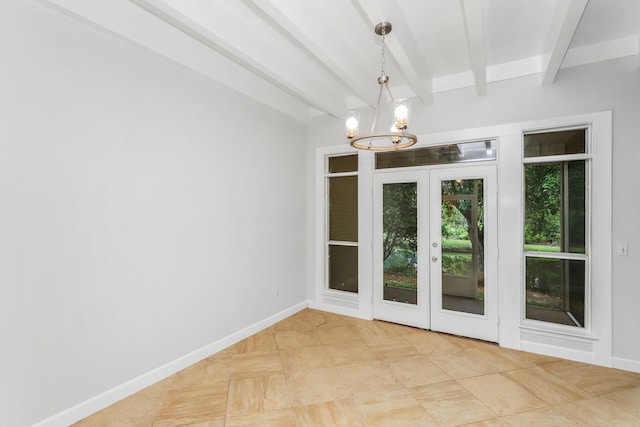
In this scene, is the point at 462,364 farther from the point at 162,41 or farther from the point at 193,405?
the point at 162,41

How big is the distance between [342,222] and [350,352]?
2.01m

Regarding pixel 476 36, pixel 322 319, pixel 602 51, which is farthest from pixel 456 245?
pixel 602 51

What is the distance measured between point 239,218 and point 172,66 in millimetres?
1739

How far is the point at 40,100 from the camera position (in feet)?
6.87

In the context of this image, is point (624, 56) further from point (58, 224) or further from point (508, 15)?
point (58, 224)

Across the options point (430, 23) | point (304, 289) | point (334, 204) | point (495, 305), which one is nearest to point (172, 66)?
point (430, 23)

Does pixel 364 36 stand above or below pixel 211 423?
above

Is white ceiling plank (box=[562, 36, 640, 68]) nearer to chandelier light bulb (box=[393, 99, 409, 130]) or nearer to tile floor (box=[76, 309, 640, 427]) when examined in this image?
chandelier light bulb (box=[393, 99, 409, 130])

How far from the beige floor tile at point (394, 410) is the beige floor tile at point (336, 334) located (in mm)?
1154

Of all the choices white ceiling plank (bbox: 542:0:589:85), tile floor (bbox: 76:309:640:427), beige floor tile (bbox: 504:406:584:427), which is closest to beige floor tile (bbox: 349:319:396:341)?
tile floor (bbox: 76:309:640:427)

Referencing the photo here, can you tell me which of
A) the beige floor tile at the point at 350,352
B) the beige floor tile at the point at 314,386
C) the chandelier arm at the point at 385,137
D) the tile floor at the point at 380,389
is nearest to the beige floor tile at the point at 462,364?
the tile floor at the point at 380,389

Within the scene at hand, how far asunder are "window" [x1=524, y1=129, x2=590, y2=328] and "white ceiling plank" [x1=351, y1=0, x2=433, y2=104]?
1.29 meters

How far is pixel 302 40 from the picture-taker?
263cm

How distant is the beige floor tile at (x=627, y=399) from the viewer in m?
2.41
